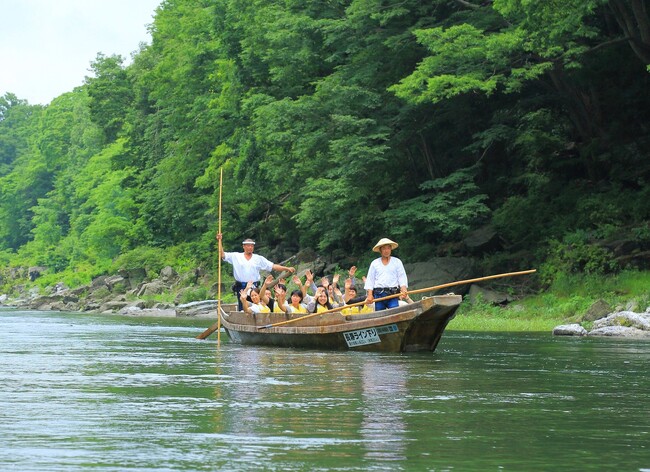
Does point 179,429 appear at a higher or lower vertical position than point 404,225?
lower

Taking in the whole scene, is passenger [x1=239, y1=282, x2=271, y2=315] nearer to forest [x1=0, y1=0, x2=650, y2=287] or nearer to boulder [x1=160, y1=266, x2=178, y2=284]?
forest [x1=0, y1=0, x2=650, y2=287]

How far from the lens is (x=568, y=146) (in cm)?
3747

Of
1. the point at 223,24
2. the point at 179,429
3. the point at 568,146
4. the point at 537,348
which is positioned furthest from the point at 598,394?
the point at 223,24

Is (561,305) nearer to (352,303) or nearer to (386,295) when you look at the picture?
(352,303)

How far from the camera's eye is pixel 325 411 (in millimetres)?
11203

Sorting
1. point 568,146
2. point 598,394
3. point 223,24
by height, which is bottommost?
point 598,394

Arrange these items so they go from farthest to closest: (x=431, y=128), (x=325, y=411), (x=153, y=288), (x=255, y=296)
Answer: (x=153, y=288)
(x=431, y=128)
(x=255, y=296)
(x=325, y=411)

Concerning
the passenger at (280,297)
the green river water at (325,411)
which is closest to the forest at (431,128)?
the passenger at (280,297)

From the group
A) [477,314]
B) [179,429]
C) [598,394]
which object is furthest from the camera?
[477,314]

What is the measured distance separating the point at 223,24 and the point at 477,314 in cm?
2389

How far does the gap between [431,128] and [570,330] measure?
15249mm

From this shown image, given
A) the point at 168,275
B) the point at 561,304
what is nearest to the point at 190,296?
the point at 168,275

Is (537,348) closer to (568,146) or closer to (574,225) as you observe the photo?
(574,225)

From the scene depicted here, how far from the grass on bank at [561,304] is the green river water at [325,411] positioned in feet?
30.9
